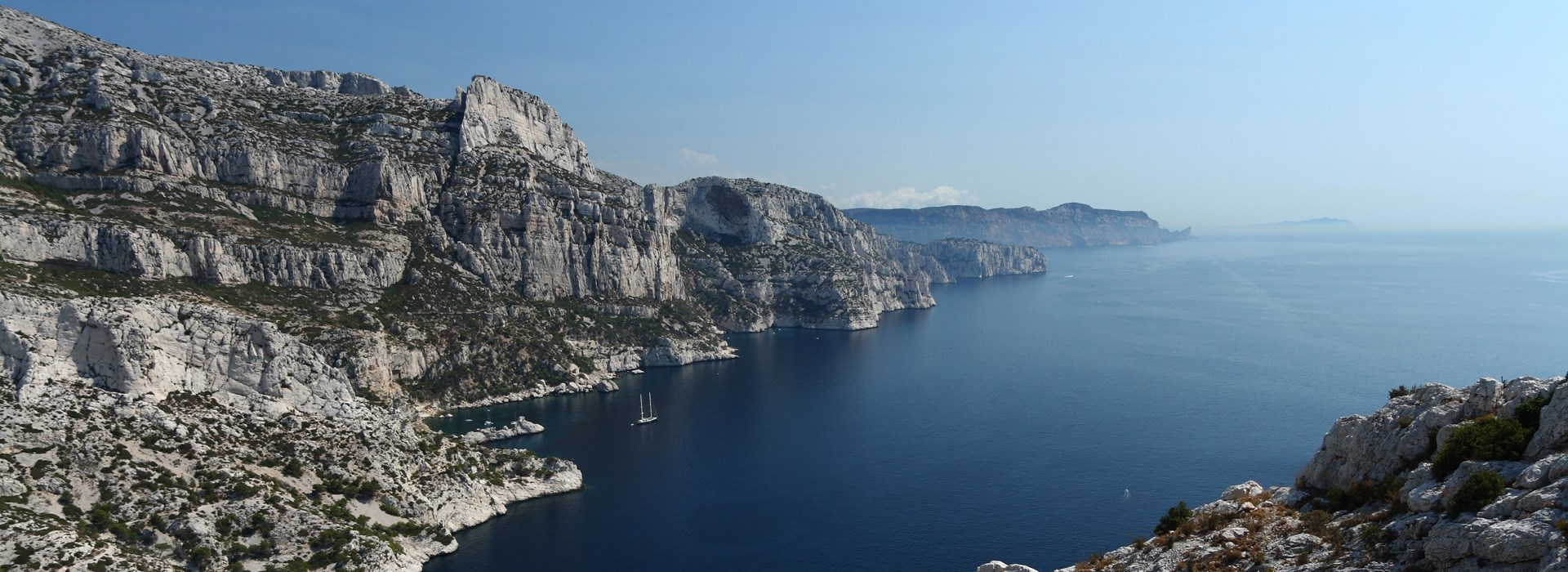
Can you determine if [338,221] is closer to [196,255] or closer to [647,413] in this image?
[196,255]

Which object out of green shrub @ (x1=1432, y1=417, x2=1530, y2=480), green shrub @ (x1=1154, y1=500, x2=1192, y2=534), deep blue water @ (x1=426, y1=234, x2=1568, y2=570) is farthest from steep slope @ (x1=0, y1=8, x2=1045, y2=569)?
green shrub @ (x1=1432, y1=417, x2=1530, y2=480)

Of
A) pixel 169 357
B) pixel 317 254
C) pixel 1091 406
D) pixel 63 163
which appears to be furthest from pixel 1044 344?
pixel 63 163

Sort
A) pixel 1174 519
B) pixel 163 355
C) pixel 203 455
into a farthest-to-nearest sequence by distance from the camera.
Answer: pixel 163 355, pixel 203 455, pixel 1174 519

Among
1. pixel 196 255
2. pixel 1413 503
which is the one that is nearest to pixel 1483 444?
pixel 1413 503

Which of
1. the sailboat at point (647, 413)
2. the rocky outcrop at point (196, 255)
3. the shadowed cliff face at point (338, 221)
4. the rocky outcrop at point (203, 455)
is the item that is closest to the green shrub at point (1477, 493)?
the rocky outcrop at point (203, 455)

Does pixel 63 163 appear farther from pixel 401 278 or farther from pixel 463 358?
pixel 463 358

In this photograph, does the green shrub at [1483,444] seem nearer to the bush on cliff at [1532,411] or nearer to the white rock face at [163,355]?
the bush on cliff at [1532,411]
